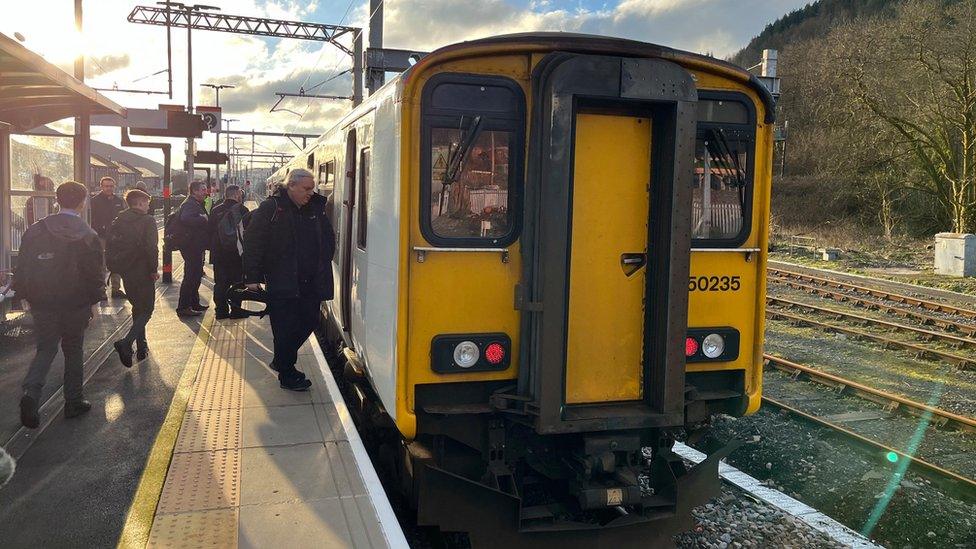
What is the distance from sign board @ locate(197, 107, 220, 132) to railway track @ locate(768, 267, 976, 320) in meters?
13.0

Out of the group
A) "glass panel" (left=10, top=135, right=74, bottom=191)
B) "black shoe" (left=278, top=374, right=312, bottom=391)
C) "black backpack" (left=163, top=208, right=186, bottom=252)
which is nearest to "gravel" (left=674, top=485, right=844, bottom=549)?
"black shoe" (left=278, top=374, right=312, bottom=391)

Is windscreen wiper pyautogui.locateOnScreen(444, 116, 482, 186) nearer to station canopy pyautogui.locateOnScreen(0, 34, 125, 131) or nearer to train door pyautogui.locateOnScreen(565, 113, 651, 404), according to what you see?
train door pyautogui.locateOnScreen(565, 113, 651, 404)

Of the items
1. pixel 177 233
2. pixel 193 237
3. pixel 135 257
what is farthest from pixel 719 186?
pixel 177 233

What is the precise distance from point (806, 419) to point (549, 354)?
15.5 ft

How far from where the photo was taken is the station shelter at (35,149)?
26.6 feet

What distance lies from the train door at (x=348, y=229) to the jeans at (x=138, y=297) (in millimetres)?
2224

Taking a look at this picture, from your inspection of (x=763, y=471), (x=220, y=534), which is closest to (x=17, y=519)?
(x=220, y=534)

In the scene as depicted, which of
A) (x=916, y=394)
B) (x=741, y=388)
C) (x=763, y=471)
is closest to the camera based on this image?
(x=741, y=388)

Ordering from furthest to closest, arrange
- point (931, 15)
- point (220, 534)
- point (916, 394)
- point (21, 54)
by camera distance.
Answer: point (931, 15) → point (916, 394) → point (21, 54) → point (220, 534)

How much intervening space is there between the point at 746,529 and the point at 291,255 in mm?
3975

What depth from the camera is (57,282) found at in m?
5.45

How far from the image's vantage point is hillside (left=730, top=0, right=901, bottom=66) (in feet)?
167

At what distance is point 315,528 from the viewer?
3889mm

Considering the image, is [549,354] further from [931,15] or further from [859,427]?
[931,15]
